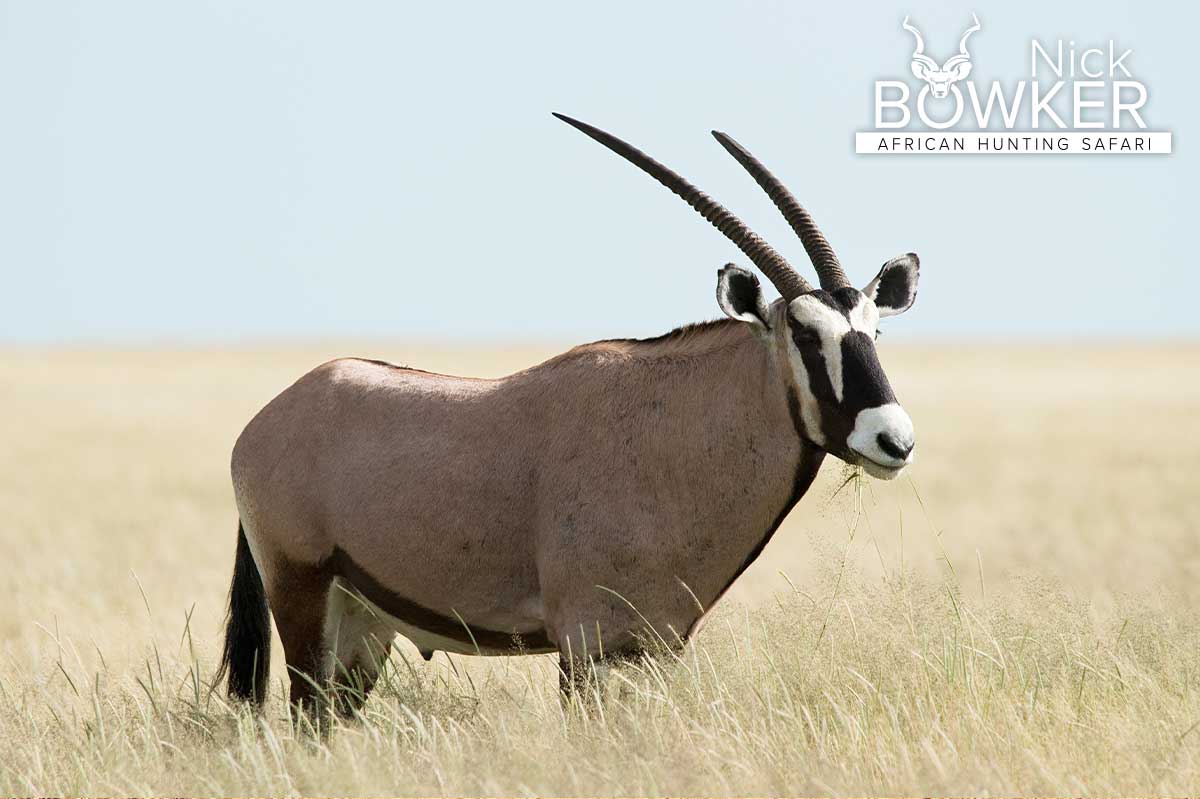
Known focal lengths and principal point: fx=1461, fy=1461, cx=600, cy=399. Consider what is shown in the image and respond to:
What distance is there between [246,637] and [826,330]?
353 cm

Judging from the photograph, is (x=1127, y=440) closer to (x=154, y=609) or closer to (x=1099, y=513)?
(x=1099, y=513)

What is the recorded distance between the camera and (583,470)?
6.09m

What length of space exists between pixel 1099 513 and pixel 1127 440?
11.1 meters

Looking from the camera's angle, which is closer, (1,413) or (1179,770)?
(1179,770)

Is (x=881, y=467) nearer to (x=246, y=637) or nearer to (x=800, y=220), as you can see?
(x=800, y=220)

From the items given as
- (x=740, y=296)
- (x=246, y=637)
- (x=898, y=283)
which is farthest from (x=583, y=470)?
(x=246, y=637)

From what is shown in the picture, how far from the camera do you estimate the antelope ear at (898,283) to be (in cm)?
624

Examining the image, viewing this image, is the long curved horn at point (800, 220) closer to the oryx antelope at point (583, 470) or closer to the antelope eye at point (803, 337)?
the oryx antelope at point (583, 470)

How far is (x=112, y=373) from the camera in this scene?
65.9m

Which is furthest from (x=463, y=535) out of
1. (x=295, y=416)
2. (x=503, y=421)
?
(x=295, y=416)

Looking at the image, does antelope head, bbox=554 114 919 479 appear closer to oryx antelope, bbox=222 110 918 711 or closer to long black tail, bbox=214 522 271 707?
oryx antelope, bbox=222 110 918 711

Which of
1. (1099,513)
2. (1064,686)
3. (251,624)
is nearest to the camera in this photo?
(1064,686)

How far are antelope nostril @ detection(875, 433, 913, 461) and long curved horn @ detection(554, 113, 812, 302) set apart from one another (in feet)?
2.48

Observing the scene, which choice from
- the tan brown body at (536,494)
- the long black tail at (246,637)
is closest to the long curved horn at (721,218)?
the tan brown body at (536,494)
